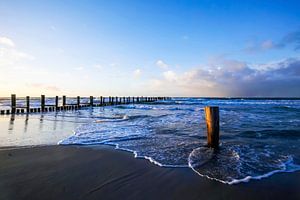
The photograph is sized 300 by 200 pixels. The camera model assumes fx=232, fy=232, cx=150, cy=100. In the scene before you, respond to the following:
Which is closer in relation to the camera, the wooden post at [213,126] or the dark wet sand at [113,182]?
the dark wet sand at [113,182]

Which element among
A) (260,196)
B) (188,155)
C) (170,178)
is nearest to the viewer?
(260,196)

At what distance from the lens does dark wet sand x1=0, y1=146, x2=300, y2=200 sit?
3.51 meters

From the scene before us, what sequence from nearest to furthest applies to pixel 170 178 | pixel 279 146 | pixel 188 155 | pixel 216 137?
pixel 170 178, pixel 188 155, pixel 216 137, pixel 279 146

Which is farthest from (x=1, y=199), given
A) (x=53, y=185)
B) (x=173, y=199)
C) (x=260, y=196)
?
(x=260, y=196)

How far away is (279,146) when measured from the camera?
736cm

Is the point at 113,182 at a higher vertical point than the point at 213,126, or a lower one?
lower

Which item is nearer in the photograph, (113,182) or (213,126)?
(113,182)

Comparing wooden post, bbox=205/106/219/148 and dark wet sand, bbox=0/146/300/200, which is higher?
wooden post, bbox=205/106/219/148

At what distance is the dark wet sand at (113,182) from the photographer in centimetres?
351

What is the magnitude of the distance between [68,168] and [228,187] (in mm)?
3083

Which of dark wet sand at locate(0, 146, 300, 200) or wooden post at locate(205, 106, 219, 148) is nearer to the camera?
dark wet sand at locate(0, 146, 300, 200)

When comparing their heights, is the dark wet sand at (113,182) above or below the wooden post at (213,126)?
below

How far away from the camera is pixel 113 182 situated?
400cm

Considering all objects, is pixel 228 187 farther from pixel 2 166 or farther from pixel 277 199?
pixel 2 166
